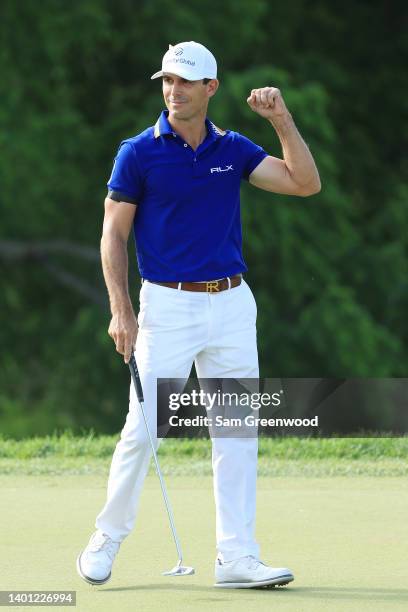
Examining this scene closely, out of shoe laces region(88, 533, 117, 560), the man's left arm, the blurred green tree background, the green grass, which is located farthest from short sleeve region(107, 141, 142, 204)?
the blurred green tree background

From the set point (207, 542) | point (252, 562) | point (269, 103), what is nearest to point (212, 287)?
point (269, 103)

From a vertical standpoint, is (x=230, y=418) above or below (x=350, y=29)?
below

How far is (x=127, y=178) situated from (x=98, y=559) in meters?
1.25

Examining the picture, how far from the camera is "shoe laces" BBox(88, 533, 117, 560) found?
5129mm

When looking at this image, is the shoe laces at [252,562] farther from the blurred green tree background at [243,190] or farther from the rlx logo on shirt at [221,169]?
the blurred green tree background at [243,190]

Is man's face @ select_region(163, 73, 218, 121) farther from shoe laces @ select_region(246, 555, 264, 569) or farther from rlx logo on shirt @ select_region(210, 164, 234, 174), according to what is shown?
shoe laces @ select_region(246, 555, 264, 569)

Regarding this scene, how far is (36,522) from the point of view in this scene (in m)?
6.18

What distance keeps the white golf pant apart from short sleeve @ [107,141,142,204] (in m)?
0.31

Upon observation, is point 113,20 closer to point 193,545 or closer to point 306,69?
point 306,69

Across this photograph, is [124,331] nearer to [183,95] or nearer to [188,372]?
[188,372]

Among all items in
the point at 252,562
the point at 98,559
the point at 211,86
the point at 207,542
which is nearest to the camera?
the point at 98,559

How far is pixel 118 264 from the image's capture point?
5.20 m

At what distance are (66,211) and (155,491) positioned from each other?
15426 millimetres

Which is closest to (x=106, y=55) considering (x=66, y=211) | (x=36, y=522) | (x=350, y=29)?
(x=66, y=211)
